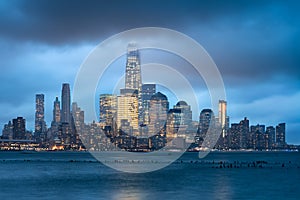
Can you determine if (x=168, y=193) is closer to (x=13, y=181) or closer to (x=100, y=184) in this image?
(x=100, y=184)

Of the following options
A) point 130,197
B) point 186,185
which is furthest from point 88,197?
point 186,185

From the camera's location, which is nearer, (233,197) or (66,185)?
(233,197)

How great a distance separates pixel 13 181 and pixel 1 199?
3129 cm

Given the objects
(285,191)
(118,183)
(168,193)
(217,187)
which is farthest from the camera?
(118,183)

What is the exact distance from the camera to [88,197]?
72.2m

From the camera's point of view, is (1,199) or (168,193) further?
(168,193)

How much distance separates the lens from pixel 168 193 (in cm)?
7775

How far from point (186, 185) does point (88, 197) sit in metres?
24.8

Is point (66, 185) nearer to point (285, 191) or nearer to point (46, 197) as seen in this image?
point (46, 197)

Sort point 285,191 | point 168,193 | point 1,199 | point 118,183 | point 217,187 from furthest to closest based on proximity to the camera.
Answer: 1. point 118,183
2. point 217,187
3. point 285,191
4. point 168,193
5. point 1,199

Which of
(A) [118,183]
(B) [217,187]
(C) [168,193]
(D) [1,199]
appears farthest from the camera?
(A) [118,183]

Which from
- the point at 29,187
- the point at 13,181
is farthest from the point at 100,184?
the point at 13,181

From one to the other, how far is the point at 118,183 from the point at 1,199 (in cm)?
3026

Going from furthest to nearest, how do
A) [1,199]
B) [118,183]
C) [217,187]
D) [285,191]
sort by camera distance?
[118,183] → [217,187] → [285,191] → [1,199]
